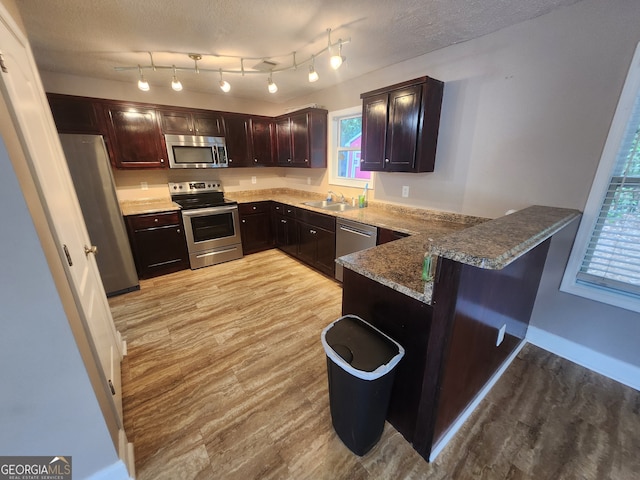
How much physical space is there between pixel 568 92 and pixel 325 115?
267 cm

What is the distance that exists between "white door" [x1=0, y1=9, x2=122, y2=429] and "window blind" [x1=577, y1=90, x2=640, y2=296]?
10.5 feet

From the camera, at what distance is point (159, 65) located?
8.76 ft

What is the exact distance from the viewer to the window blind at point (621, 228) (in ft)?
5.20

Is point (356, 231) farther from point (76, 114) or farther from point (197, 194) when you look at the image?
point (76, 114)

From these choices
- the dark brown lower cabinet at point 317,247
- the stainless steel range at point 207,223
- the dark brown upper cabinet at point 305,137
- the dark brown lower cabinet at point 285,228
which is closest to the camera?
the dark brown lower cabinet at point 317,247

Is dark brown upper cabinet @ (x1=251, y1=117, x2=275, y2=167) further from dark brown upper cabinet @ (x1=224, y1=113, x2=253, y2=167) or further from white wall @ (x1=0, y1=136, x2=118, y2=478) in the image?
white wall @ (x1=0, y1=136, x2=118, y2=478)

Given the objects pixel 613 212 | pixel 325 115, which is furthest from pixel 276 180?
pixel 613 212

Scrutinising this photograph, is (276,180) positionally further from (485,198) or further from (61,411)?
(61,411)

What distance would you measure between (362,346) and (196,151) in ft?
11.8

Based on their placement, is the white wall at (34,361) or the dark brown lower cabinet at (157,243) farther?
the dark brown lower cabinet at (157,243)

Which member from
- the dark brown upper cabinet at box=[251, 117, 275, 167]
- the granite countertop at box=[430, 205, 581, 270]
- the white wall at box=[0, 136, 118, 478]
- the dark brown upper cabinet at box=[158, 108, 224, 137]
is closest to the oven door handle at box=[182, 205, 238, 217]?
the dark brown upper cabinet at box=[251, 117, 275, 167]

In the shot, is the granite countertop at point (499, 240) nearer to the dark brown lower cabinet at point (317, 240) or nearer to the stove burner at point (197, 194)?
the dark brown lower cabinet at point (317, 240)

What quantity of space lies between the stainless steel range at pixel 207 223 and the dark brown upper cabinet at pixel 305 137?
123cm

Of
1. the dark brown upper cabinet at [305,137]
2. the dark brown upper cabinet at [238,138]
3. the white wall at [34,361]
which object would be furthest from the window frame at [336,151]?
the white wall at [34,361]
